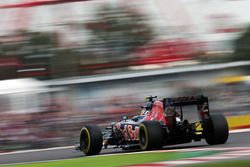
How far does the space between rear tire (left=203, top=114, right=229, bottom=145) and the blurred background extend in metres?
7.44

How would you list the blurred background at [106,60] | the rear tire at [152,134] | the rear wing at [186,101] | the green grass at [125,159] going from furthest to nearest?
the blurred background at [106,60]
the rear wing at [186,101]
the rear tire at [152,134]
the green grass at [125,159]

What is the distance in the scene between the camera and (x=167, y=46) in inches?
1199

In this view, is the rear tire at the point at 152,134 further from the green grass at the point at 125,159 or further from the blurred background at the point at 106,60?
the blurred background at the point at 106,60

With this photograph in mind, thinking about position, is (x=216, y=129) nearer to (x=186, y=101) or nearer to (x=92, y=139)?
(x=186, y=101)

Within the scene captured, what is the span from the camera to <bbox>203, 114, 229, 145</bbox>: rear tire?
11.1 meters

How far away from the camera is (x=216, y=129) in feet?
36.4

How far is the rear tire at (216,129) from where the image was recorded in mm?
11078

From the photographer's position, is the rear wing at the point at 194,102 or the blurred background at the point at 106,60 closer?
the rear wing at the point at 194,102

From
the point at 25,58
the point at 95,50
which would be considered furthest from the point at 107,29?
the point at 25,58

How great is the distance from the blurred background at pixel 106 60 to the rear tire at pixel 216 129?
7.44m

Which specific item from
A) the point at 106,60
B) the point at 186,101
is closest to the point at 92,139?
the point at 186,101

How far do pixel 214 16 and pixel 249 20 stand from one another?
3661 mm

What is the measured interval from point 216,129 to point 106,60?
18517mm

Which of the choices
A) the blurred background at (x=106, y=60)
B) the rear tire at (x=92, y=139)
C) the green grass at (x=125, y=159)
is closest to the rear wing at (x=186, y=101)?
the green grass at (x=125, y=159)
